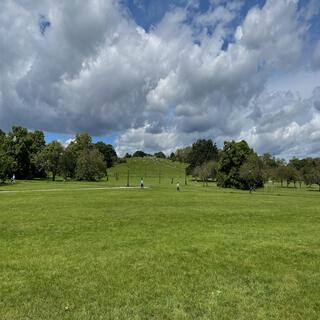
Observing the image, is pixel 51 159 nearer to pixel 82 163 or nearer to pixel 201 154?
pixel 82 163

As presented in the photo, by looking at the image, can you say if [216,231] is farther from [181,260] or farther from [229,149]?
[229,149]

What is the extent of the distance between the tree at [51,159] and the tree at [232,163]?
4254 centimetres

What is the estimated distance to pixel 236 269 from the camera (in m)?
10.7

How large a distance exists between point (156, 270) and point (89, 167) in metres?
91.4

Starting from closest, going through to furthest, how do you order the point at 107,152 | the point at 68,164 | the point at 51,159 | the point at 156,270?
1. the point at 156,270
2. the point at 51,159
3. the point at 68,164
4. the point at 107,152

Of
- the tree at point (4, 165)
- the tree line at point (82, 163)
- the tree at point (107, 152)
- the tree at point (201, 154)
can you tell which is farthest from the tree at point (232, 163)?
the tree at point (107, 152)

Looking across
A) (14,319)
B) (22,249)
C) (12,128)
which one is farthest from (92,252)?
(12,128)

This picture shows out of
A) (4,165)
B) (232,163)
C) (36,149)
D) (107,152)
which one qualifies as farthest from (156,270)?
(107,152)

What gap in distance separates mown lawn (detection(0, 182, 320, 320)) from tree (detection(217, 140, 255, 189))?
65.5 meters

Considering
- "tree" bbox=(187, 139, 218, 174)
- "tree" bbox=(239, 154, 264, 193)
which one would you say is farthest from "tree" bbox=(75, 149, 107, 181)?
"tree" bbox=(187, 139, 218, 174)

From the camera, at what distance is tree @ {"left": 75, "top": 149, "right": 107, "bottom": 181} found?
100 metres

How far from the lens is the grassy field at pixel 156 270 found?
7727 mm

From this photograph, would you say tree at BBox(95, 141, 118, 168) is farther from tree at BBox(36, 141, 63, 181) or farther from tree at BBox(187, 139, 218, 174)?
tree at BBox(36, 141, 63, 181)

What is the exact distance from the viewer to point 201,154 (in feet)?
507
